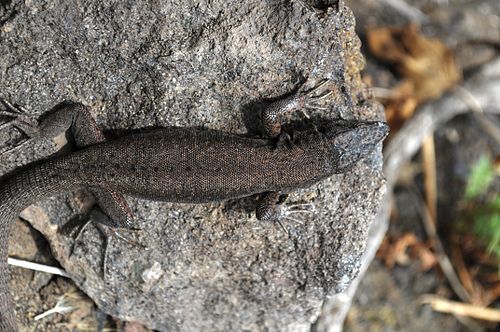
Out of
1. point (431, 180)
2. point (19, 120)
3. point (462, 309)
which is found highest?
point (19, 120)

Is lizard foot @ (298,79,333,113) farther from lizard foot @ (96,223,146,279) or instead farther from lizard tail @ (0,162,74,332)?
lizard tail @ (0,162,74,332)

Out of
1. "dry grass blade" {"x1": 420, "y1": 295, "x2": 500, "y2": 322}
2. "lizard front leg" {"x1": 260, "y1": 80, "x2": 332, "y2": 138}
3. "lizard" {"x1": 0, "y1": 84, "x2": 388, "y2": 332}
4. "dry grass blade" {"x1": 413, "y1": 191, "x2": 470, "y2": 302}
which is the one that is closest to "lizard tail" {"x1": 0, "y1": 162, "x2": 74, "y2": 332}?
"lizard" {"x1": 0, "y1": 84, "x2": 388, "y2": 332}

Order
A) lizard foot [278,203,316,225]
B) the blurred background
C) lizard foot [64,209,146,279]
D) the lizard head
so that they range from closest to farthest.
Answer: the lizard head
lizard foot [278,203,316,225]
lizard foot [64,209,146,279]
the blurred background

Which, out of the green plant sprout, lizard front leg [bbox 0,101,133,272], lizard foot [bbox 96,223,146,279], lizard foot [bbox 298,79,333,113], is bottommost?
the green plant sprout

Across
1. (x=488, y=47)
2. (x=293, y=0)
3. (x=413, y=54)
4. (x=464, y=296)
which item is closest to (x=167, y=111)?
(x=293, y=0)

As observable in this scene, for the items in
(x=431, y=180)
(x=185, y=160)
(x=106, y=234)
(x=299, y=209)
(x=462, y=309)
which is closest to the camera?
(x=185, y=160)

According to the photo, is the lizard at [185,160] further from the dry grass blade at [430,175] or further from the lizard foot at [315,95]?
the dry grass blade at [430,175]

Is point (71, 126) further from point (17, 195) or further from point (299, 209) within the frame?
point (299, 209)

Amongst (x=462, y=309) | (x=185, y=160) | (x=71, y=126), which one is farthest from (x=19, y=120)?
(x=462, y=309)
